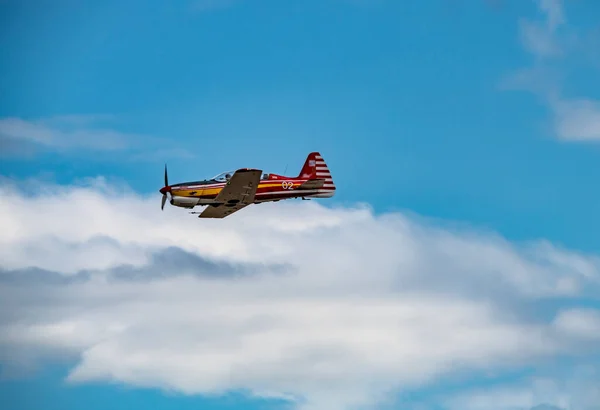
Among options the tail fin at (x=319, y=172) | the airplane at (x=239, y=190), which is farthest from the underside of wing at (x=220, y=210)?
the tail fin at (x=319, y=172)

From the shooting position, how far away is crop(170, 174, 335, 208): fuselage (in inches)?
4341

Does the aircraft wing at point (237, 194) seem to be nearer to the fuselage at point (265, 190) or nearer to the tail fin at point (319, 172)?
the fuselage at point (265, 190)

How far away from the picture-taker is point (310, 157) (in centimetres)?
11812

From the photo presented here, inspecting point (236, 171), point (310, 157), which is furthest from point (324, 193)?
point (236, 171)

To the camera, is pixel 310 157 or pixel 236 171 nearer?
pixel 236 171

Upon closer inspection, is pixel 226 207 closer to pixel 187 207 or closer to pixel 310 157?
pixel 187 207

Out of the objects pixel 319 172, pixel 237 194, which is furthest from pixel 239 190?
pixel 319 172

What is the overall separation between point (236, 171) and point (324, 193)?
1143cm

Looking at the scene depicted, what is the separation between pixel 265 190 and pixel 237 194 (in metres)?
3.75

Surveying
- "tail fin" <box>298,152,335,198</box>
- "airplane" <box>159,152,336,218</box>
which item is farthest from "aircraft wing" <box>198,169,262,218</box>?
"tail fin" <box>298,152,335,198</box>

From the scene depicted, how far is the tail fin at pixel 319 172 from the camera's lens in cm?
11631

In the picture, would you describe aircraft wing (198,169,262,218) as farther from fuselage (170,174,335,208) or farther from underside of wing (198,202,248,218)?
fuselage (170,174,335,208)

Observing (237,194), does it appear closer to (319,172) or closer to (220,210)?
(220,210)

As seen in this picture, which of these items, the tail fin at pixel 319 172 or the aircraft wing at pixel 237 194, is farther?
the tail fin at pixel 319 172
